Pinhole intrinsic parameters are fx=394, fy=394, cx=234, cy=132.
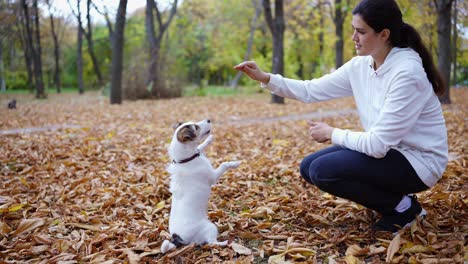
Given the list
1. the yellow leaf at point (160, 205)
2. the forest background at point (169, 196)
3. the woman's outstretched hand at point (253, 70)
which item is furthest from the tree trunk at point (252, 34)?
the woman's outstretched hand at point (253, 70)

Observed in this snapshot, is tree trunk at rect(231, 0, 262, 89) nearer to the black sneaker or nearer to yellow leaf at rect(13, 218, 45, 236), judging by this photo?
yellow leaf at rect(13, 218, 45, 236)

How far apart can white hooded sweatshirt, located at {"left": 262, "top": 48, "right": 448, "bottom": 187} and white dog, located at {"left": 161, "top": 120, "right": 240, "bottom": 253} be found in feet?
3.21

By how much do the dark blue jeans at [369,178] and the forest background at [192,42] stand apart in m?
7.82

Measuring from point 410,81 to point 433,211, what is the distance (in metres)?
1.25

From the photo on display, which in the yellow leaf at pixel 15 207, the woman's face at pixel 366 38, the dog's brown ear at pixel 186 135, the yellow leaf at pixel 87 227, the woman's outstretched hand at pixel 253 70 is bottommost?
the yellow leaf at pixel 87 227

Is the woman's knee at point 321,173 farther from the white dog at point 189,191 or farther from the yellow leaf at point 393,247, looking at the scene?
the white dog at point 189,191

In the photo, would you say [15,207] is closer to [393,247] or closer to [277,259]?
[277,259]

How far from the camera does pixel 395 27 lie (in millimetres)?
2607

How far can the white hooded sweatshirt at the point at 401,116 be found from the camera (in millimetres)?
2488

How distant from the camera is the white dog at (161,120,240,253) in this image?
278 cm

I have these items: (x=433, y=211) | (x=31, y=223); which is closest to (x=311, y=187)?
(x=433, y=211)

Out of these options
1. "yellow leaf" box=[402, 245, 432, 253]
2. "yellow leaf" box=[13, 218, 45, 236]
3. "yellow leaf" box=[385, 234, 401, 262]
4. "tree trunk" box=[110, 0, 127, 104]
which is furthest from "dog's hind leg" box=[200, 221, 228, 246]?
"tree trunk" box=[110, 0, 127, 104]

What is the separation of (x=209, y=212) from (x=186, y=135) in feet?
3.21

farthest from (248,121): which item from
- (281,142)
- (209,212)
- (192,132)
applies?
(192,132)
